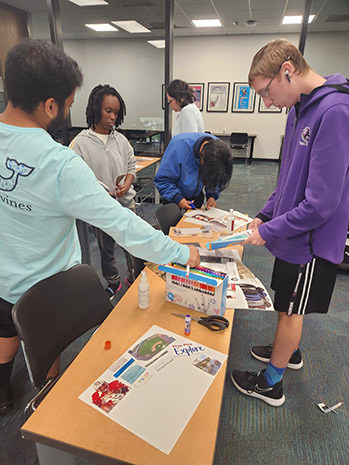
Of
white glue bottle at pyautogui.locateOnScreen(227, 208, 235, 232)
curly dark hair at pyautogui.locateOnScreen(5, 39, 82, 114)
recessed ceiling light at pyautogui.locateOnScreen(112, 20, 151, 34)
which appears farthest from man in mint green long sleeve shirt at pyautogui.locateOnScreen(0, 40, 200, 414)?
recessed ceiling light at pyautogui.locateOnScreen(112, 20, 151, 34)

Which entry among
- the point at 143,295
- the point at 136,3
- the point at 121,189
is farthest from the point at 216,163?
the point at 136,3

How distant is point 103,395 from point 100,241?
1.70 metres

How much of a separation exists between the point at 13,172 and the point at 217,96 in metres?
8.82

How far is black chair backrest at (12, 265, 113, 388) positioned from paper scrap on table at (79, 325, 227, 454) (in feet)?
1.00

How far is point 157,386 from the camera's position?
0.87 metres

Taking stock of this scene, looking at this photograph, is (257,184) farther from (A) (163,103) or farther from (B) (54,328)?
(B) (54,328)

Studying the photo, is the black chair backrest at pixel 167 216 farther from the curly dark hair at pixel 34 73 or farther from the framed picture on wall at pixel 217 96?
the framed picture on wall at pixel 217 96

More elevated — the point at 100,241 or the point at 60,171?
the point at 60,171

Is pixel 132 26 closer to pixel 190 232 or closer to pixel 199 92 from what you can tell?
pixel 199 92

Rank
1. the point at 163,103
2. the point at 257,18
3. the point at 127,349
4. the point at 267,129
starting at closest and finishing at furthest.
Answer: the point at 127,349 → the point at 163,103 → the point at 257,18 → the point at 267,129

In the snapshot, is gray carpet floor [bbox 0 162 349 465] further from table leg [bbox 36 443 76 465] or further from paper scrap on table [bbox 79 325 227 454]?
paper scrap on table [bbox 79 325 227 454]

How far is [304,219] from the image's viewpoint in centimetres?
116

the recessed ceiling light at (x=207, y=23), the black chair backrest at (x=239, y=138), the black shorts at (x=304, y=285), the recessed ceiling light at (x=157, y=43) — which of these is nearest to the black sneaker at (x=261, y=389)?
the black shorts at (x=304, y=285)

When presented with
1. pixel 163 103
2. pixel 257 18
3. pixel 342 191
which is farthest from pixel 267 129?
pixel 342 191
